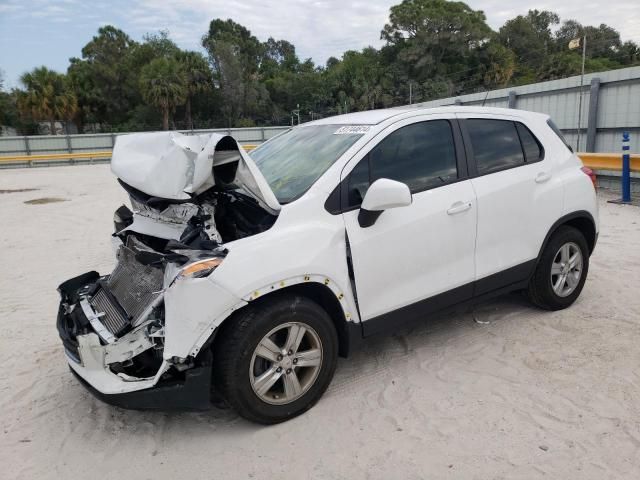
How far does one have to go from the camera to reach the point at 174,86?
45469mm

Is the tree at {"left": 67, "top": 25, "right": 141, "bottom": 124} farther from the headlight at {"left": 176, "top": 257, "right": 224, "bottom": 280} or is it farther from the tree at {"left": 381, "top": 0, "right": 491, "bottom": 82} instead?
the headlight at {"left": 176, "top": 257, "right": 224, "bottom": 280}

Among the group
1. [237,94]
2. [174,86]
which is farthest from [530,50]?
[174,86]

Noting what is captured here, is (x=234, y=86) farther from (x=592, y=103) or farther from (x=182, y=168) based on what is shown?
(x=182, y=168)

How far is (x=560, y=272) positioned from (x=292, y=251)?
2.76 metres

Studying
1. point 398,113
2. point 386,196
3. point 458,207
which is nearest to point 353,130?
point 398,113

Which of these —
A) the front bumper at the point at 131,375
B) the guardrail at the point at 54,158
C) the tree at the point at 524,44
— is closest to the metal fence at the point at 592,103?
the front bumper at the point at 131,375

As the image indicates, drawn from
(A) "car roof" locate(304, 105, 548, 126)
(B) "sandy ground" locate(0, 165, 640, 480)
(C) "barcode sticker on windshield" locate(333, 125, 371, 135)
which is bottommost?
(B) "sandy ground" locate(0, 165, 640, 480)

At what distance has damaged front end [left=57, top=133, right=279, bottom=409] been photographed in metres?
2.81

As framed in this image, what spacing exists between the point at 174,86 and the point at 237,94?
888 centimetres

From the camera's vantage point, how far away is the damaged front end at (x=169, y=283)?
281cm

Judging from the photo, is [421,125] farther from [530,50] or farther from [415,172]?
[530,50]

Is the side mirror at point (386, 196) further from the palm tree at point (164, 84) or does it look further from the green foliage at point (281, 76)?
the palm tree at point (164, 84)

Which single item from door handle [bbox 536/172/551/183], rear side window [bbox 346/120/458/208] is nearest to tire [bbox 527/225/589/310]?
door handle [bbox 536/172/551/183]

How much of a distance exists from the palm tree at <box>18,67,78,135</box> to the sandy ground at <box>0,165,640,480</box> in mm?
42698
